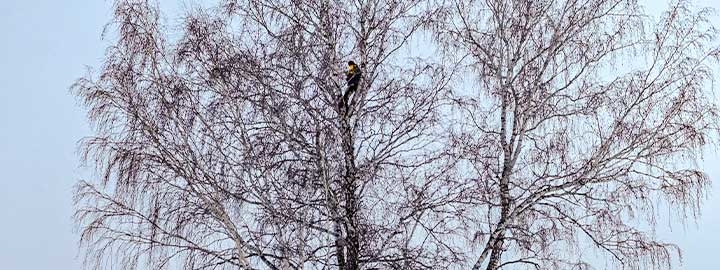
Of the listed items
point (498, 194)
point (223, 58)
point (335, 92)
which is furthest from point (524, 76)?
point (223, 58)

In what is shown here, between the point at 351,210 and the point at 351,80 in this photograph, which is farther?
the point at 351,80

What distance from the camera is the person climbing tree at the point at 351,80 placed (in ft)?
38.0

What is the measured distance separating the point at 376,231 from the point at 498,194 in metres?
1.83

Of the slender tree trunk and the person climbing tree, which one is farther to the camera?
the person climbing tree

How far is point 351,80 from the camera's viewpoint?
1160 cm

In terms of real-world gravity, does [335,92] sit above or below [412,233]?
above

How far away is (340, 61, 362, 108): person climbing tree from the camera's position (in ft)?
38.0

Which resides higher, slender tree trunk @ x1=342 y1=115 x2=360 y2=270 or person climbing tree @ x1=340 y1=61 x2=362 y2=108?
person climbing tree @ x1=340 y1=61 x2=362 y2=108

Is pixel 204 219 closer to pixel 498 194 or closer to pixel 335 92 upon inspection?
pixel 335 92

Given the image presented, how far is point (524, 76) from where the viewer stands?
42.6ft

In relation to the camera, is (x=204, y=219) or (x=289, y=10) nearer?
(x=204, y=219)

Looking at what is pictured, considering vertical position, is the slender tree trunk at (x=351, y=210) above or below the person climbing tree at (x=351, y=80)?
below

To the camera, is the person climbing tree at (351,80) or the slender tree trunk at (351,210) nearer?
the slender tree trunk at (351,210)

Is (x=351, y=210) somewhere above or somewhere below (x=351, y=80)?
below
